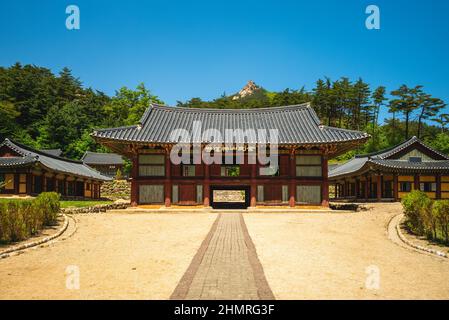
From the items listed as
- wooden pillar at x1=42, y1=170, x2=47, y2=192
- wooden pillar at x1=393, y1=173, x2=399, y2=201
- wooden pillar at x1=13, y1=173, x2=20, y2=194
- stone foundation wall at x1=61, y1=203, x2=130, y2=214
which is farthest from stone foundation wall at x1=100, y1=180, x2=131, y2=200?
wooden pillar at x1=393, y1=173, x2=399, y2=201

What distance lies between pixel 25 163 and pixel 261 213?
79.3ft

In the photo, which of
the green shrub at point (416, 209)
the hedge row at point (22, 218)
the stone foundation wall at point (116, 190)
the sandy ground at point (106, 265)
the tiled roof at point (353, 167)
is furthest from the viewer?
the stone foundation wall at point (116, 190)

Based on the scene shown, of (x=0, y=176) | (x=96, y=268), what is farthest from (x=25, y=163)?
(x=96, y=268)

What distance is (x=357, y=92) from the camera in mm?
72000

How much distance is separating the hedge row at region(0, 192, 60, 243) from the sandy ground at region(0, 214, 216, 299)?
1.73 m

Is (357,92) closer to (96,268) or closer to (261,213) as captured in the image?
(261,213)

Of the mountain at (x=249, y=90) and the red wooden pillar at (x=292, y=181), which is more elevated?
the mountain at (x=249, y=90)

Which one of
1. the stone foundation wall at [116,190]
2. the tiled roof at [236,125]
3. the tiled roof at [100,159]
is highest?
the tiled roof at [236,125]

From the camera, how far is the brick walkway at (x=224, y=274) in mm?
6752

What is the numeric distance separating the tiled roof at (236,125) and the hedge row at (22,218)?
383 inches

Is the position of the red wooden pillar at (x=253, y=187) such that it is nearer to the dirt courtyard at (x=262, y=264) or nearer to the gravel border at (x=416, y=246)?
the dirt courtyard at (x=262, y=264)

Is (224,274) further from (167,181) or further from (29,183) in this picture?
(29,183)

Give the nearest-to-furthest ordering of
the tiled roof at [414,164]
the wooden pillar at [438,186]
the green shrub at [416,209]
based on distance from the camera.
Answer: the green shrub at [416,209], the tiled roof at [414,164], the wooden pillar at [438,186]

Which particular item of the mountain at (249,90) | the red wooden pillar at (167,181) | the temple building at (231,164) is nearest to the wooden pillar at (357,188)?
the temple building at (231,164)
